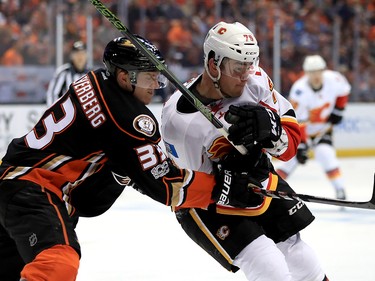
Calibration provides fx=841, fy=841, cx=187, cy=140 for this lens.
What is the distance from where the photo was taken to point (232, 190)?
2580mm

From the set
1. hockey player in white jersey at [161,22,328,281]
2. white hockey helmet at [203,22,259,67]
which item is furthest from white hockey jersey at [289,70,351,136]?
white hockey helmet at [203,22,259,67]

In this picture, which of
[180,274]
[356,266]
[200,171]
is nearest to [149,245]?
[180,274]

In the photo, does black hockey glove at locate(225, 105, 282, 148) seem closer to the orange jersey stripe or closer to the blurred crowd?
the orange jersey stripe

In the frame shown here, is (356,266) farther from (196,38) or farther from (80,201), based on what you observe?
(196,38)

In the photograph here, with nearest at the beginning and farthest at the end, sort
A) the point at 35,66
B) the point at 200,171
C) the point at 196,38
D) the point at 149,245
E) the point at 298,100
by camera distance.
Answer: the point at 200,171, the point at 149,245, the point at 298,100, the point at 35,66, the point at 196,38

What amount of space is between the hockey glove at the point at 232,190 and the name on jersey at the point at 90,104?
42 centimetres

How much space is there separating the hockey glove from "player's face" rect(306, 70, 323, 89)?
4434 millimetres

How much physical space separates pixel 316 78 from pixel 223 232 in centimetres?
443

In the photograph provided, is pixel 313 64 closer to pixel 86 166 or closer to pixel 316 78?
pixel 316 78

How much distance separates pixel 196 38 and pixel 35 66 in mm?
1990

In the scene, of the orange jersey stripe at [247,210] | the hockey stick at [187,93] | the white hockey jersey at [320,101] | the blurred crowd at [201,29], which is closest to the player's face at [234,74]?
the hockey stick at [187,93]

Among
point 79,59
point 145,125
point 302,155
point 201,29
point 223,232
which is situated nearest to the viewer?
point 145,125

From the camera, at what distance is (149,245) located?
4621 mm

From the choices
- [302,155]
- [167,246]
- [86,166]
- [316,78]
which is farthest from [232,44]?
[316,78]
